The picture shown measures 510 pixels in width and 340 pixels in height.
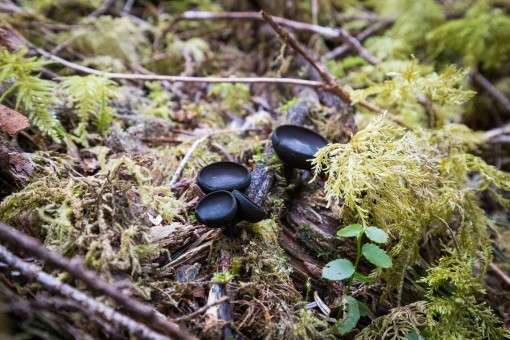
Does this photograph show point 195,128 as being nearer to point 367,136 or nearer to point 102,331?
point 367,136

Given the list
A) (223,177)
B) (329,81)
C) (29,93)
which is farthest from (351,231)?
(29,93)

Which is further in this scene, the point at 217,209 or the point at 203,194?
the point at 203,194

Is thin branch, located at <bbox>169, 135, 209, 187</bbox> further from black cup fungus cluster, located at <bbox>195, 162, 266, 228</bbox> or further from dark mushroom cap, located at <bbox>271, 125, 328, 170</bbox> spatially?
dark mushroom cap, located at <bbox>271, 125, 328, 170</bbox>

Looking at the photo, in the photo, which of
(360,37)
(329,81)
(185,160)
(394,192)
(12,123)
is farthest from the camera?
(360,37)

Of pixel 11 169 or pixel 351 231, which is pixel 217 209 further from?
pixel 11 169

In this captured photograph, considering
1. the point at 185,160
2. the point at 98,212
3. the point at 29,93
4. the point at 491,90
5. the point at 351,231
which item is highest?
the point at 29,93

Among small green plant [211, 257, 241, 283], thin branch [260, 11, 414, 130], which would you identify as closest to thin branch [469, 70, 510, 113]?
thin branch [260, 11, 414, 130]

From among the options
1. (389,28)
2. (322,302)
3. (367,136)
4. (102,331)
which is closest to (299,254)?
(322,302)
